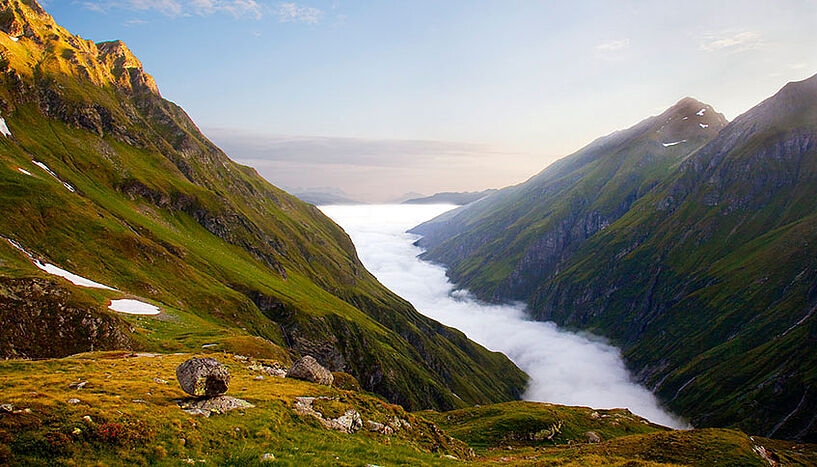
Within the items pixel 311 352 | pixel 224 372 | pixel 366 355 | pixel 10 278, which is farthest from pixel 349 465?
pixel 366 355

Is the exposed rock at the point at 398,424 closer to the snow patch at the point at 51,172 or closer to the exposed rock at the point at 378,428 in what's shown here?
the exposed rock at the point at 378,428

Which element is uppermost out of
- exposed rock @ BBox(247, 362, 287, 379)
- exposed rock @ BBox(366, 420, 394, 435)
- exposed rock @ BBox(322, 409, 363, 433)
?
exposed rock @ BBox(322, 409, 363, 433)

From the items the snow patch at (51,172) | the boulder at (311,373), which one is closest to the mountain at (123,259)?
the snow patch at (51,172)

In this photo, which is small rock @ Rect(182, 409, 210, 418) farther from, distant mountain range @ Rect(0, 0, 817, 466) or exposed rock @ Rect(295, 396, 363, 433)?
exposed rock @ Rect(295, 396, 363, 433)

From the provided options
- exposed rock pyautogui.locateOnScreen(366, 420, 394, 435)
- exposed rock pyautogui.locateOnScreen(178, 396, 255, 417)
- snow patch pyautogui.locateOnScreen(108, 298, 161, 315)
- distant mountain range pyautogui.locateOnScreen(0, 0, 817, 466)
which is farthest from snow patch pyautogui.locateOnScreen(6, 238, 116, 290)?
exposed rock pyautogui.locateOnScreen(366, 420, 394, 435)

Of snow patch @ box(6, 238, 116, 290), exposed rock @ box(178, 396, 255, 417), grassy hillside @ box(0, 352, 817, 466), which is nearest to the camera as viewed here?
grassy hillside @ box(0, 352, 817, 466)

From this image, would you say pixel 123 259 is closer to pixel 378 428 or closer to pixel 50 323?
pixel 50 323

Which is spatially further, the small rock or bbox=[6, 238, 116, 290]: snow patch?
bbox=[6, 238, 116, 290]: snow patch

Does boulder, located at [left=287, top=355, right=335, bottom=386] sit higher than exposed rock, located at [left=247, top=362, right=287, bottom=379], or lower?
higher
